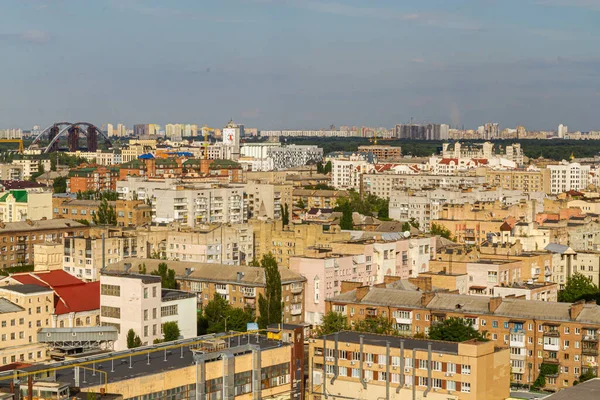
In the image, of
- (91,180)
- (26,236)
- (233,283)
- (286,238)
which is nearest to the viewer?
(233,283)

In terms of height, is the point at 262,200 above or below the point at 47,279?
above

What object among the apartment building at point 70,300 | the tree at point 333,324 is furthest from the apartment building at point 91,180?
the tree at point 333,324

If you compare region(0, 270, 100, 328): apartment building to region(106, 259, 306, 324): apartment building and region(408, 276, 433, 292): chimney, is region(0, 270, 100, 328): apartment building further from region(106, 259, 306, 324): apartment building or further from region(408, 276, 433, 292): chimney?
region(408, 276, 433, 292): chimney

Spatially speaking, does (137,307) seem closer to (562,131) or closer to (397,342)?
(397,342)

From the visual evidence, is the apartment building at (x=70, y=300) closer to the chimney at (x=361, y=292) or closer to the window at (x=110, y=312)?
the window at (x=110, y=312)

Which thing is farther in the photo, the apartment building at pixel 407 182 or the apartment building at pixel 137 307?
the apartment building at pixel 407 182

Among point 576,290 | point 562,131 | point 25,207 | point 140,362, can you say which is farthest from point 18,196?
point 562,131

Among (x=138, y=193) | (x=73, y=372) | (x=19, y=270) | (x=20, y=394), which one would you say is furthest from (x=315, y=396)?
(x=138, y=193)
